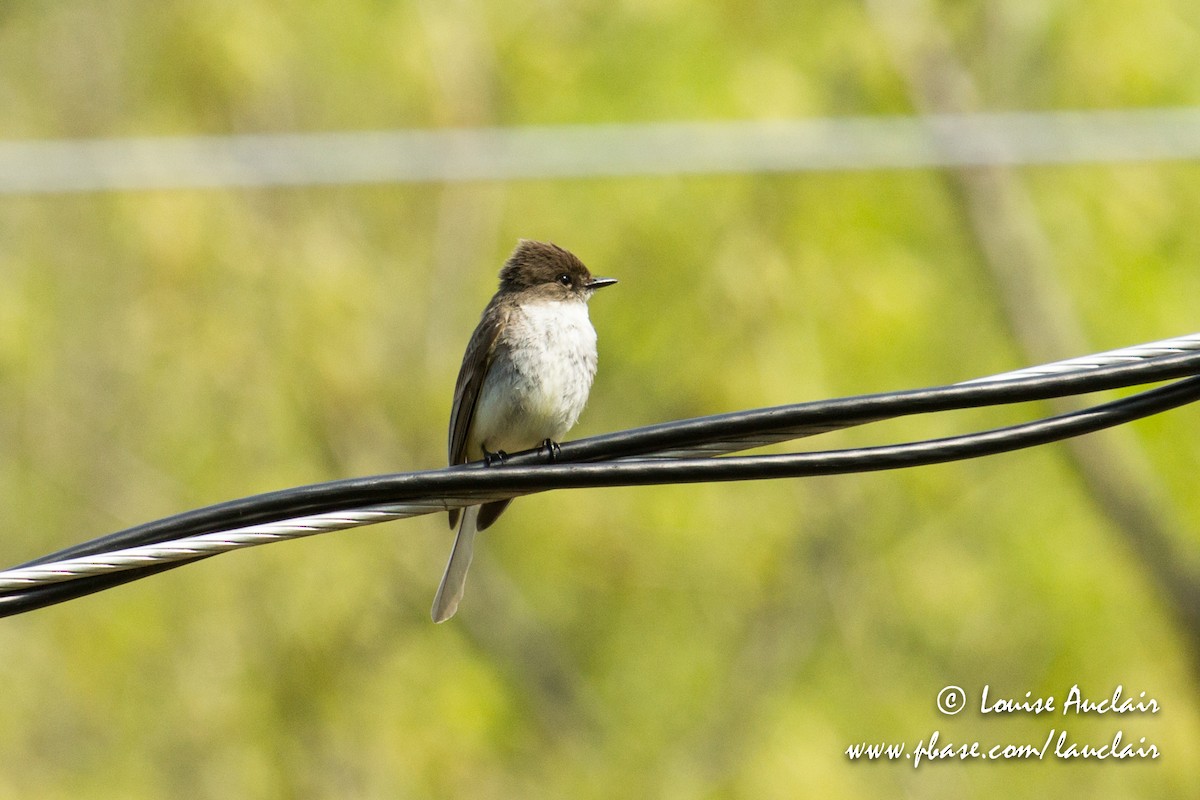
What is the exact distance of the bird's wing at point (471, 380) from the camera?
470cm

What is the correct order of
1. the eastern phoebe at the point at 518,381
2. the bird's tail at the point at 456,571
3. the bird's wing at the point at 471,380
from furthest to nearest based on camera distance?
the bird's wing at the point at 471,380
the eastern phoebe at the point at 518,381
the bird's tail at the point at 456,571

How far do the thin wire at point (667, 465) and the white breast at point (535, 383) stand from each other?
1.95 meters

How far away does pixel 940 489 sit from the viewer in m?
8.19

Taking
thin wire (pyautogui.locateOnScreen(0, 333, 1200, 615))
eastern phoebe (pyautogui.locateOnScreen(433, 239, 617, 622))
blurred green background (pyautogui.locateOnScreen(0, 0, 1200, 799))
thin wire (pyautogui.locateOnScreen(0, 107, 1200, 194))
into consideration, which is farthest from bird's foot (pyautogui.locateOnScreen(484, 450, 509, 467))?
blurred green background (pyautogui.locateOnScreen(0, 0, 1200, 799))

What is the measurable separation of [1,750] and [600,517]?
12.3 feet

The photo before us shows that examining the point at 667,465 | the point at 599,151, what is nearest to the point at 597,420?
the point at 599,151

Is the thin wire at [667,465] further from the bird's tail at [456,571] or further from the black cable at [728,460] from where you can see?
the bird's tail at [456,571]

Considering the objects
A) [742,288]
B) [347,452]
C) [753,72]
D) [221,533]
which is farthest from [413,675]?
[221,533]

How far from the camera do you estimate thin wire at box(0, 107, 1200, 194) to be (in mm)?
7297

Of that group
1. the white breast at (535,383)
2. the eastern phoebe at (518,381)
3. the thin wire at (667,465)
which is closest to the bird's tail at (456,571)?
the eastern phoebe at (518,381)

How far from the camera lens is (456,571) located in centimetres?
430

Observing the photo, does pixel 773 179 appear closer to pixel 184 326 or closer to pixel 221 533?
pixel 184 326

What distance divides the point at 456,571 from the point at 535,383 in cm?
71

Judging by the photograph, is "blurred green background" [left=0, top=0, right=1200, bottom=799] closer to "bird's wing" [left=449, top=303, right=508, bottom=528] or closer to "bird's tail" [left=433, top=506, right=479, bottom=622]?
"bird's wing" [left=449, top=303, right=508, bottom=528]
